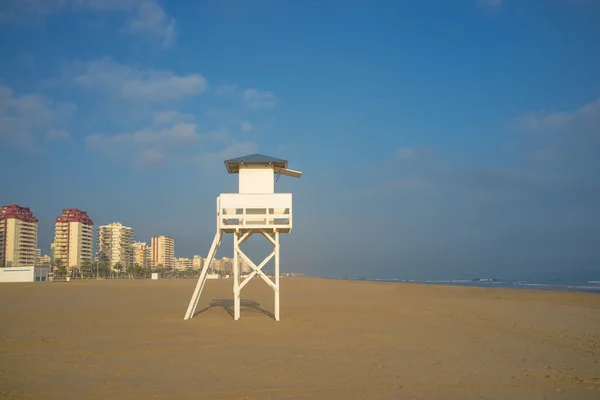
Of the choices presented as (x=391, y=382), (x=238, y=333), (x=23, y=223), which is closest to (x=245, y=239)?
(x=238, y=333)

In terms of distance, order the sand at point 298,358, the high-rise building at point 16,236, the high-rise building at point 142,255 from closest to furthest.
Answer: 1. the sand at point 298,358
2. the high-rise building at point 16,236
3. the high-rise building at point 142,255

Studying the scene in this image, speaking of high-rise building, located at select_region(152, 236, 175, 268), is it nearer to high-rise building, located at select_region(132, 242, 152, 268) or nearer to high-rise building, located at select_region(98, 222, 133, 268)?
high-rise building, located at select_region(132, 242, 152, 268)

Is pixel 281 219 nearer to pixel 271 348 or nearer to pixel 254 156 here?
pixel 254 156

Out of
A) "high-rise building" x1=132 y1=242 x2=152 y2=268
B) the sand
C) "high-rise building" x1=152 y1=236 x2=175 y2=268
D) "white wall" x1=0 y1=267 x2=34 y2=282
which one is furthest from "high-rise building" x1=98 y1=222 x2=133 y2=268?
the sand

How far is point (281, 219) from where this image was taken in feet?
55.1

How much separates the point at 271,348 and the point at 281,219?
6495 mm

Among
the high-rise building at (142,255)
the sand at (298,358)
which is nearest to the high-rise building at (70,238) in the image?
the high-rise building at (142,255)

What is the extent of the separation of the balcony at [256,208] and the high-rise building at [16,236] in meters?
122

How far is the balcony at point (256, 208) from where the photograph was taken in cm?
1653

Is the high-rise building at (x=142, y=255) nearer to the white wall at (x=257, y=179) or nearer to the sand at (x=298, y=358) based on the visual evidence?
the white wall at (x=257, y=179)

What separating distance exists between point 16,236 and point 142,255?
50.3 m

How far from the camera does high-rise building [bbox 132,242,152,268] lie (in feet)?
531

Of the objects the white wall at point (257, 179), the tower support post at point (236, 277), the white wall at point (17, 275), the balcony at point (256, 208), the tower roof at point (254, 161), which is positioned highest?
the tower roof at point (254, 161)

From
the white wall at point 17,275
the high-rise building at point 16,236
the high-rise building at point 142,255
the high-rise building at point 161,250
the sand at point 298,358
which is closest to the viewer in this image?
the sand at point 298,358
